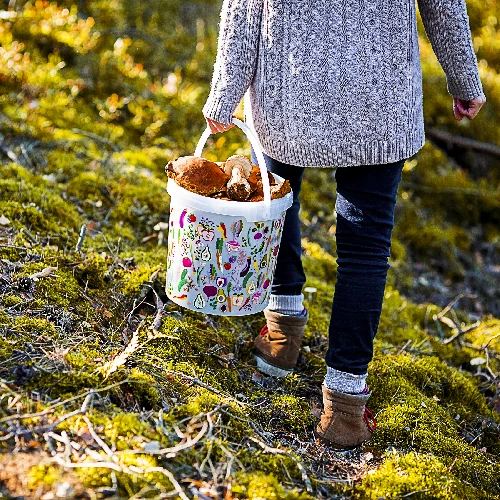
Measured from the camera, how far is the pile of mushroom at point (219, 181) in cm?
259

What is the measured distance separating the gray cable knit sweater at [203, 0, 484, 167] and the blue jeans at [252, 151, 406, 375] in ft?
0.36

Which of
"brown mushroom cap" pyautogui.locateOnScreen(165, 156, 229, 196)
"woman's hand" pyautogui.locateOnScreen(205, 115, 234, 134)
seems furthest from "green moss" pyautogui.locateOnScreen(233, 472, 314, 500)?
"woman's hand" pyautogui.locateOnScreen(205, 115, 234, 134)

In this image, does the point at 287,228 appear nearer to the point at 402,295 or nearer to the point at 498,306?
the point at 402,295

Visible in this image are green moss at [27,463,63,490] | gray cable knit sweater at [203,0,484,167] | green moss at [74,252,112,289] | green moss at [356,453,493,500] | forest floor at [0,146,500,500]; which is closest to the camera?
green moss at [27,463,63,490]

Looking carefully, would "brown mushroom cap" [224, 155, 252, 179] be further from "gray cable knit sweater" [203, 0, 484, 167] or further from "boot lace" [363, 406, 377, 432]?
"boot lace" [363, 406, 377, 432]

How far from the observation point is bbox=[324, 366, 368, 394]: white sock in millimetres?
2664

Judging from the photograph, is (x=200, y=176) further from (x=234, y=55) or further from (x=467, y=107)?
(x=467, y=107)

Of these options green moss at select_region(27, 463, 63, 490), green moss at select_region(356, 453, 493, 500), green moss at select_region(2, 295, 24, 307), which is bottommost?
green moss at select_region(356, 453, 493, 500)

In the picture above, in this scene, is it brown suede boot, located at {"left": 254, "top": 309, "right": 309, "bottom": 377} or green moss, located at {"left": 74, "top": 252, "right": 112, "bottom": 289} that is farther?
green moss, located at {"left": 74, "top": 252, "right": 112, "bottom": 289}

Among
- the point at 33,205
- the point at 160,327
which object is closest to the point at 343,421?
the point at 160,327

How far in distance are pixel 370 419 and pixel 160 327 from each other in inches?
39.8

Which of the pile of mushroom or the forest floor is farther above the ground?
the pile of mushroom

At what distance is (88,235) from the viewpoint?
3723 mm

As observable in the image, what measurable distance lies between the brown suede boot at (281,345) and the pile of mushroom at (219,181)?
69 cm
